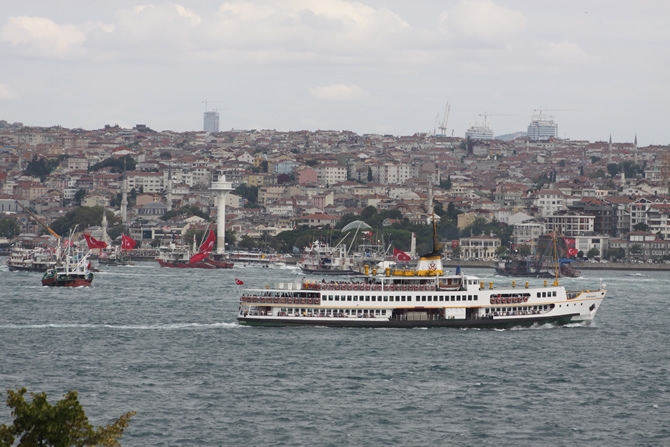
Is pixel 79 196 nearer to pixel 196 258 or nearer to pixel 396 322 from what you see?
pixel 196 258

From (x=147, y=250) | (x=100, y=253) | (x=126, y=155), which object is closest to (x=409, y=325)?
(x=100, y=253)

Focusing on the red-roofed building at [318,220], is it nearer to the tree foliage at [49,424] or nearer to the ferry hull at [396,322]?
the ferry hull at [396,322]

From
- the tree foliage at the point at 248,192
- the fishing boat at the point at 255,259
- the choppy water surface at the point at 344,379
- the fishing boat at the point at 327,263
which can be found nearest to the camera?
the choppy water surface at the point at 344,379

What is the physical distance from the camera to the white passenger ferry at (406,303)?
3675 cm

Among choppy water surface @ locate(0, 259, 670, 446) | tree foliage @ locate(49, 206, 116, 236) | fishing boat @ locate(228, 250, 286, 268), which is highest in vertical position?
tree foliage @ locate(49, 206, 116, 236)

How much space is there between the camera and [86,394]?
26.0 meters

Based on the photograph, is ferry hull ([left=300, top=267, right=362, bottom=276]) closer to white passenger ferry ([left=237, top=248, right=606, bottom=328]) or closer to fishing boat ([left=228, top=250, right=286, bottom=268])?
fishing boat ([left=228, top=250, right=286, bottom=268])

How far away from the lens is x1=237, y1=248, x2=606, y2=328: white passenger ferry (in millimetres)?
36750

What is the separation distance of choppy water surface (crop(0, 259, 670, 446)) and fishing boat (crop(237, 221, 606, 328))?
542 millimetres

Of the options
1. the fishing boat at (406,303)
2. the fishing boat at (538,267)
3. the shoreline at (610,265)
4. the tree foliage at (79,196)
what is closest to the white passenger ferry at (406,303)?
the fishing boat at (406,303)

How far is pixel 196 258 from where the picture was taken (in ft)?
286

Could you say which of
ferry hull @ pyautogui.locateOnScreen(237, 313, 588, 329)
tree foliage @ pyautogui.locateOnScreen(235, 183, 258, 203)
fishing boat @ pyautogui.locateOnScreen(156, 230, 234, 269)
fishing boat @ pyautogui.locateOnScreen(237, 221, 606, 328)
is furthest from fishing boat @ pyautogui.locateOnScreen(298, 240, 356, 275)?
→ tree foliage @ pyautogui.locateOnScreen(235, 183, 258, 203)

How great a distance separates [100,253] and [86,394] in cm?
6955

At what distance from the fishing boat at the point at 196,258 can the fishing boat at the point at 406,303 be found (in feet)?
163
